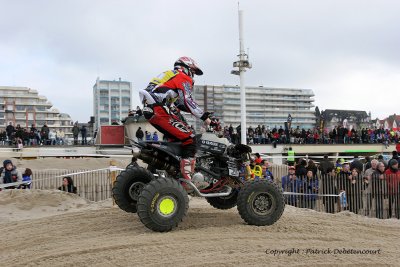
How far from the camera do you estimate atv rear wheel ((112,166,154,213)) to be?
23.3 ft

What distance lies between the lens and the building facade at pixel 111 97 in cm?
3769

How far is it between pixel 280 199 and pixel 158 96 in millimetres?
2481

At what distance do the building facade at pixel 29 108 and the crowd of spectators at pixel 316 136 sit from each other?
48.8 m

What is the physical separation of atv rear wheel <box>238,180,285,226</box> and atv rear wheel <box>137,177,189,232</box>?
3.11ft

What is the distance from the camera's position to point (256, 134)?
32.0 m

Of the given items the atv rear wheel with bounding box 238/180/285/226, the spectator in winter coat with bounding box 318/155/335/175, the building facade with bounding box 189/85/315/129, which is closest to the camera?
the atv rear wheel with bounding box 238/180/285/226


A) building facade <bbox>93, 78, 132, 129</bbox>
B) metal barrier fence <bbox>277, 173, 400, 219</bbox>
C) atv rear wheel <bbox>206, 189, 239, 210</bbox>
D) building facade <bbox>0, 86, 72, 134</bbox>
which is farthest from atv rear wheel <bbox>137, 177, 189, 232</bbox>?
building facade <bbox>0, 86, 72, 134</bbox>

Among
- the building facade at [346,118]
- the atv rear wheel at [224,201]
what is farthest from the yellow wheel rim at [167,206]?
the building facade at [346,118]

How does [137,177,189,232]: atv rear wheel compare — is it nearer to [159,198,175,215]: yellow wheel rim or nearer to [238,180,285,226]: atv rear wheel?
[159,198,175,215]: yellow wheel rim

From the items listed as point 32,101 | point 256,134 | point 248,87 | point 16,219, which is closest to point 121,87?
point 256,134

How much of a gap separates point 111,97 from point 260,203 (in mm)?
32770

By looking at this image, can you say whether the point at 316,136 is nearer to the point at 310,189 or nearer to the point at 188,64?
the point at 310,189

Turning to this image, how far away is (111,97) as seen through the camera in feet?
124

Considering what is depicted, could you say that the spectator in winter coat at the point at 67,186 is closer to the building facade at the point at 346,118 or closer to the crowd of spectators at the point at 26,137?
the crowd of spectators at the point at 26,137
